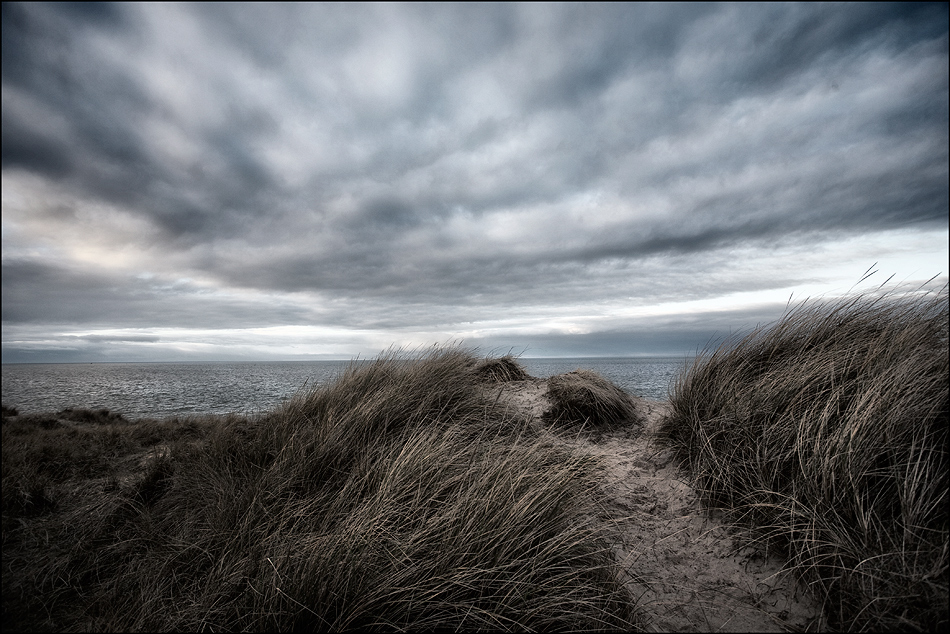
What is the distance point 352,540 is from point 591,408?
4.00 metres

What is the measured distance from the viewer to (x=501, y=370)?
794 centimetres

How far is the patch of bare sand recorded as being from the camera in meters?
A: 2.23

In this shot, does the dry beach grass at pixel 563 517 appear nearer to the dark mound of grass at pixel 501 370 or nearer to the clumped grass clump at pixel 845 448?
the clumped grass clump at pixel 845 448

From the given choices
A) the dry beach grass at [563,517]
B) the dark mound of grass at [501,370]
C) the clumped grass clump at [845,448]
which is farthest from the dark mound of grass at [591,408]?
the dark mound of grass at [501,370]

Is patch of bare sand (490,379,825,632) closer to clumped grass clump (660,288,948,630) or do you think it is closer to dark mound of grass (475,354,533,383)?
clumped grass clump (660,288,948,630)

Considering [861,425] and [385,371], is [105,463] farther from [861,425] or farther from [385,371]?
[861,425]

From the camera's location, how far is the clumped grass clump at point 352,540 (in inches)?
81.6

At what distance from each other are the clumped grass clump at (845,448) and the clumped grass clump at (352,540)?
1158 mm

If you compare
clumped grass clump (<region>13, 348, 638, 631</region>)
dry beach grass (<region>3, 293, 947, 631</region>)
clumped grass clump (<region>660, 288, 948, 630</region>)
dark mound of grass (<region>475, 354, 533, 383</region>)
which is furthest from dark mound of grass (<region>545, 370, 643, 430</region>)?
dark mound of grass (<region>475, 354, 533, 383</region>)

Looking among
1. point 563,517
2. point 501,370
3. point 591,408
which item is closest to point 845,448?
point 563,517

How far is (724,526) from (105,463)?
8.14 meters

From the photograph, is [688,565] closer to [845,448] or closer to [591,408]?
[845,448]

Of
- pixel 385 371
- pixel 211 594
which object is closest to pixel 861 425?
pixel 211 594

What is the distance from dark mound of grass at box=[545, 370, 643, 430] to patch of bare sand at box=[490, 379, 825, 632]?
1246 millimetres
